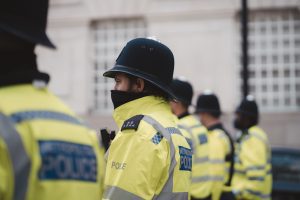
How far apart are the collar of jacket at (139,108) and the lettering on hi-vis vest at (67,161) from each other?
1.24 meters

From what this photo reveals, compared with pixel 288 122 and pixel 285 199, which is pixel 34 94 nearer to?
pixel 285 199

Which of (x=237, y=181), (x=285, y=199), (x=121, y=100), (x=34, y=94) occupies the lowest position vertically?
(x=285, y=199)

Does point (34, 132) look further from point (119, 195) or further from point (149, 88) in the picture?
point (149, 88)

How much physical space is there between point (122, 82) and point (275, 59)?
13914mm

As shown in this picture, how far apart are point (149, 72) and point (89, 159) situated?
1.39 metres

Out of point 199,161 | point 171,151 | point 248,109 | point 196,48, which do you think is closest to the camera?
point 171,151

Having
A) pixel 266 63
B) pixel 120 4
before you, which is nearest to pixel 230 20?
pixel 266 63

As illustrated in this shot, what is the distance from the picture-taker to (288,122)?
15.9 meters

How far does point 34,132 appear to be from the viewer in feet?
6.09

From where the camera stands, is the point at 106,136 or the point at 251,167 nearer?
the point at 106,136

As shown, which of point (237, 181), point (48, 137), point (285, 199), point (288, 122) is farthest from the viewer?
point (288, 122)

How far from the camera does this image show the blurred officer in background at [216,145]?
20.7ft

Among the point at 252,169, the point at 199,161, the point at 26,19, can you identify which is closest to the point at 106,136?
the point at 26,19

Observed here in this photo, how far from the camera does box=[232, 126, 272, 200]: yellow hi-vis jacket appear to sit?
22.4 ft
